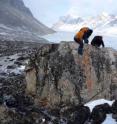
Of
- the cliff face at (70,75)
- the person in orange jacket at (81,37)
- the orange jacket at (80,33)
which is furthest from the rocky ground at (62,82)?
the orange jacket at (80,33)

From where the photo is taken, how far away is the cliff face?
16.1 m

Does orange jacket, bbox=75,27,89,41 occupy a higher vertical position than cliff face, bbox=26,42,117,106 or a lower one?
higher

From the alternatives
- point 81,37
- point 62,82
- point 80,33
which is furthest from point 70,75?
point 80,33

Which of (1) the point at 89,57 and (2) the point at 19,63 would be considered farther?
(2) the point at 19,63

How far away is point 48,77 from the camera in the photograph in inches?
650

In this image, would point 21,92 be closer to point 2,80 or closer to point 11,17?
point 2,80

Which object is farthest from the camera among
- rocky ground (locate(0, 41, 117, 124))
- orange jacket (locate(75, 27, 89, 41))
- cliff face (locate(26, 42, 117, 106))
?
orange jacket (locate(75, 27, 89, 41))

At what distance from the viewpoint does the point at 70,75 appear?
1631cm

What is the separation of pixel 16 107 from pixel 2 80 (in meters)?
7.73

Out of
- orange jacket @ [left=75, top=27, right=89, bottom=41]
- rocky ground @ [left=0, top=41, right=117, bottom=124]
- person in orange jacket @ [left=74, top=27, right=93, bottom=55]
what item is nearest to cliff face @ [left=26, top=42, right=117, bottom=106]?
rocky ground @ [left=0, top=41, right=117, bottom=124]

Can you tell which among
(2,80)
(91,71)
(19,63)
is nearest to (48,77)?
(91,71)

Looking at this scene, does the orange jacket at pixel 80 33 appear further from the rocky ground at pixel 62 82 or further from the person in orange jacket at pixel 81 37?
the rocky ground at pixel 62 82

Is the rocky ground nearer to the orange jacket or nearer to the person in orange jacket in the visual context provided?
the person in orange jacket

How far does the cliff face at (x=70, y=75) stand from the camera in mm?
16125
